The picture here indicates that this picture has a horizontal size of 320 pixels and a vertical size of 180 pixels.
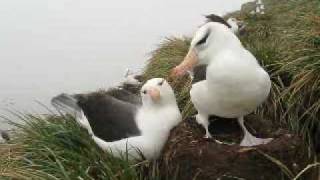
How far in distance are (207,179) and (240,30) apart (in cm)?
330

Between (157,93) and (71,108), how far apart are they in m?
0.98

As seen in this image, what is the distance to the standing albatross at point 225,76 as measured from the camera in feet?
11.9

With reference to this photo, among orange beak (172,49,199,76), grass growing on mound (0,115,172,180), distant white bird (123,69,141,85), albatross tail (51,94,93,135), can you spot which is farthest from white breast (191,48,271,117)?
distant white bird (123,69,141,85)

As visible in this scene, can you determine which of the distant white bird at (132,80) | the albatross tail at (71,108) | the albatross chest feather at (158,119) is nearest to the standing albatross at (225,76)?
the albatross chest feather at (158,119)

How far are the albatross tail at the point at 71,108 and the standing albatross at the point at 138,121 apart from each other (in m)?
0.08

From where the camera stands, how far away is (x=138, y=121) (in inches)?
166

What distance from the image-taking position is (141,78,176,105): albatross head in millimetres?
4148

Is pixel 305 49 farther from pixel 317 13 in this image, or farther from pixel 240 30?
pixel 240 30

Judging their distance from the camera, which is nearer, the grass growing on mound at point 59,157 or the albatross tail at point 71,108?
the grass growing on mound at point 59,157

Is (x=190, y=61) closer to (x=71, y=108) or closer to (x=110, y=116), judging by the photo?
(x=110, y=116)

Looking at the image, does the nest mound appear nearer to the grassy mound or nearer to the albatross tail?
the grassy mound

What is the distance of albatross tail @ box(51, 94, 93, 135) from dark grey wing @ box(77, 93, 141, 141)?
10 cm

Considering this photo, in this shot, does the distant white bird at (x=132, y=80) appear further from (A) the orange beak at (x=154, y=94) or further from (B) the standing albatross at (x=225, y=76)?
(B) the standing albatross at (x=225, y=76)

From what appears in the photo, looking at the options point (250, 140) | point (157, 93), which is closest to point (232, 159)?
point (250, 140)
